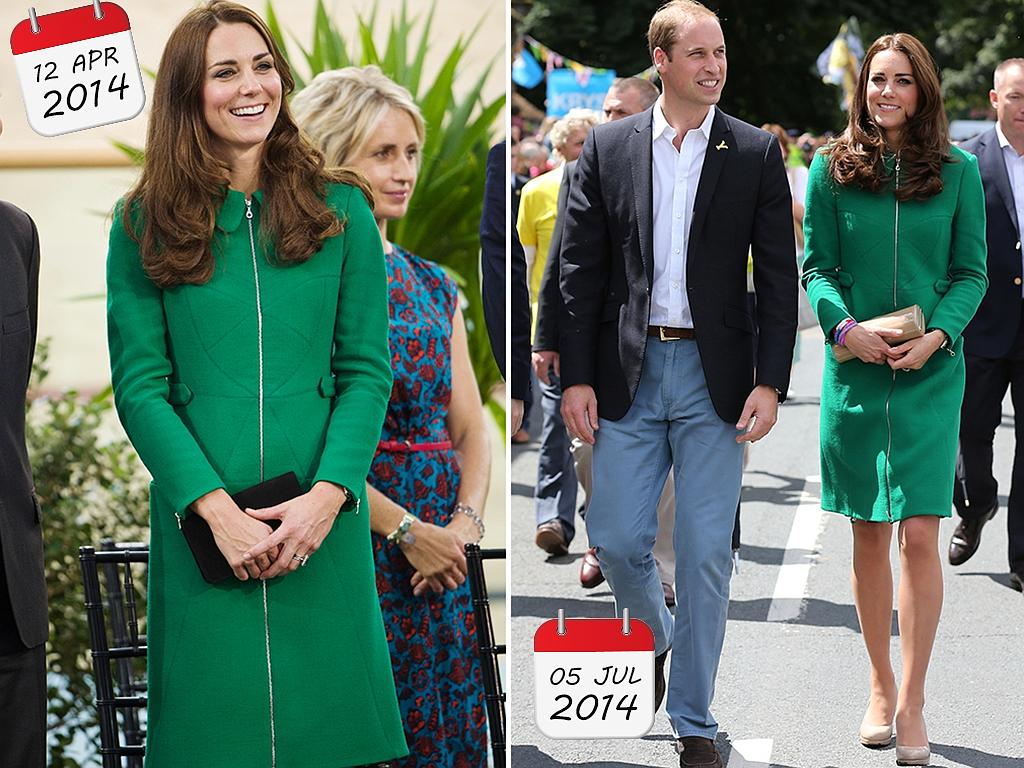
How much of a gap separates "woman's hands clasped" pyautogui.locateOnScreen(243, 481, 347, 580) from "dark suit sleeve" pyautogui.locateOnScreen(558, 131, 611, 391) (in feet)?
5.19

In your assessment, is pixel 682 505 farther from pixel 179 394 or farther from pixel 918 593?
pixel 179 394

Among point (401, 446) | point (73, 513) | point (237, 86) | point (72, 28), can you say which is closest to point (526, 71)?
point (73, 513)

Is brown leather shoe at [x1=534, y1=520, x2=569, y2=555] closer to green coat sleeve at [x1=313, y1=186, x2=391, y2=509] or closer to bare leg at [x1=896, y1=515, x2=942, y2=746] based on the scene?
bare leg at [x1=896, y1=515, x2=942, y2=746]

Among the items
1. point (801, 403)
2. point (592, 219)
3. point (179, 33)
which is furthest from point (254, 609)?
point (801, 403)

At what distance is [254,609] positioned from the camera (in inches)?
136

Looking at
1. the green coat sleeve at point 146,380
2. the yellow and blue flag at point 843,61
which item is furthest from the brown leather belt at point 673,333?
the yellow and blue flag at point 843,61

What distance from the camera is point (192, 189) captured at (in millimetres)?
3494

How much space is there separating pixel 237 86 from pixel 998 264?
14.8ft

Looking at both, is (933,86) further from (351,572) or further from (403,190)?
(351,572)

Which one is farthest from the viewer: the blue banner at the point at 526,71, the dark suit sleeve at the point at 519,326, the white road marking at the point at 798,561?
the blue banner at the point at 526,71

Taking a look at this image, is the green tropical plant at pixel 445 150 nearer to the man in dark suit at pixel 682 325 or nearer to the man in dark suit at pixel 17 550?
the man in dark suit at pixel 682 325

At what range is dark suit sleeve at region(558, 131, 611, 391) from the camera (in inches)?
193

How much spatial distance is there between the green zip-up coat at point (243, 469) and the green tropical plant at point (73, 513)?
295 cm

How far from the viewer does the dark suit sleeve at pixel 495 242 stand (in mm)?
4652
